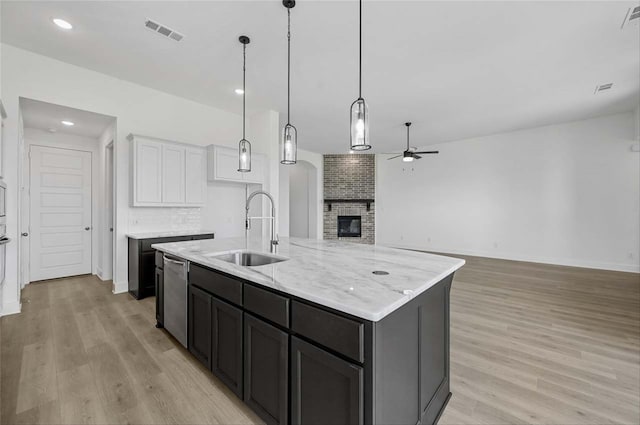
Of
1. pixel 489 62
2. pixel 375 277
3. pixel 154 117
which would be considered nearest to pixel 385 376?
pixel 375 277

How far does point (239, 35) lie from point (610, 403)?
431cm

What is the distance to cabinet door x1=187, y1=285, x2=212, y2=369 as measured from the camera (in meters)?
1.95

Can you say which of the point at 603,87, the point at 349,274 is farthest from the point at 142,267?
the point at 603,87

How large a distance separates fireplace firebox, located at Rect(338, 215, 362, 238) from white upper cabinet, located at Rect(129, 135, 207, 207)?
5.28 meters

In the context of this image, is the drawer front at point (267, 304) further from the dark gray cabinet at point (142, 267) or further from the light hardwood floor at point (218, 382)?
the dark gray cabinet at point (142, 267)

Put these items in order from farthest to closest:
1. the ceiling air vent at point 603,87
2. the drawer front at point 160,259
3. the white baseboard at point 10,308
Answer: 1. the ceiling air vent at point 603,87
2. the white baseboard at point 10,308
3. the drawer front at point 160,259

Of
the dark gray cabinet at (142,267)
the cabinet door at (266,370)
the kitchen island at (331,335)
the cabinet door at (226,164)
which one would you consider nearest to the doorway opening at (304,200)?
the cabinet door at (226,164)

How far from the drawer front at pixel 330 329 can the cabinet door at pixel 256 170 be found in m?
4.00

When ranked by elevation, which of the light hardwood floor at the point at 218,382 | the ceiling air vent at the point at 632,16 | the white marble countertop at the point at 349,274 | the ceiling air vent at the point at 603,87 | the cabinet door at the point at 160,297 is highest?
the ceiling air vent at the point at 603,87

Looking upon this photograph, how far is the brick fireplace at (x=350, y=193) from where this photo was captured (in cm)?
909

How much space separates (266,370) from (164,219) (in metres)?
3.86

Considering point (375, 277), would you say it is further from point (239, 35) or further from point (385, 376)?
point (239, 35)

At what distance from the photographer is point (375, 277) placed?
146 cm

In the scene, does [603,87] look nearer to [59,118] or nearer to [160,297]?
[160,297]
